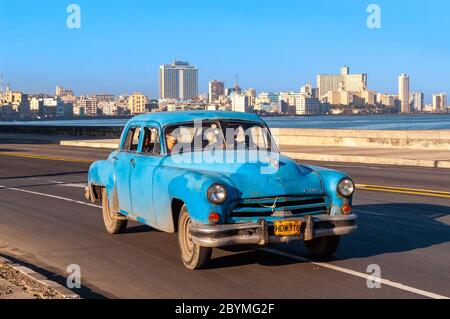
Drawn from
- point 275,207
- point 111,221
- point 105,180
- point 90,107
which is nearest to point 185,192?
point 275,207

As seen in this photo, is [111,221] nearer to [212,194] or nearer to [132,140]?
[132,140]

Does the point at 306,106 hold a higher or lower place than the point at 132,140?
higher

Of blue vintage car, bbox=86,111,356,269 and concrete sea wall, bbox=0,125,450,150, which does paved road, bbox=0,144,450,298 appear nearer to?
blue vintage car, bbox=86,111,356,269

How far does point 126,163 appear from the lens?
32.4 feet

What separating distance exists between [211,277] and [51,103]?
588 ft

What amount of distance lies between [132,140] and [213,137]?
1.51m

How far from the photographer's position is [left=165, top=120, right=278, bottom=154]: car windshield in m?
9.12

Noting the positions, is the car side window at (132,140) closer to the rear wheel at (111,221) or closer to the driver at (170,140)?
the driver at (170,140)

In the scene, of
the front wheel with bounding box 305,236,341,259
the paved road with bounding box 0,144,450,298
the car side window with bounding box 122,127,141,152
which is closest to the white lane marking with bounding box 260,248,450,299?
the paved road with bounding box 0,144,450,298

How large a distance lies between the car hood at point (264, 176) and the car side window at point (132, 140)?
151 cm

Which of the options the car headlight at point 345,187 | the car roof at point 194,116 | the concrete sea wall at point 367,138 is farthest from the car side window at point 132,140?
the concrete sea wall at point 367,138

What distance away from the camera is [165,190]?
332 inches

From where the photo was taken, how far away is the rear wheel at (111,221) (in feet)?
34.7

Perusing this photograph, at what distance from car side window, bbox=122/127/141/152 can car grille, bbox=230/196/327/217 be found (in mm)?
2614
